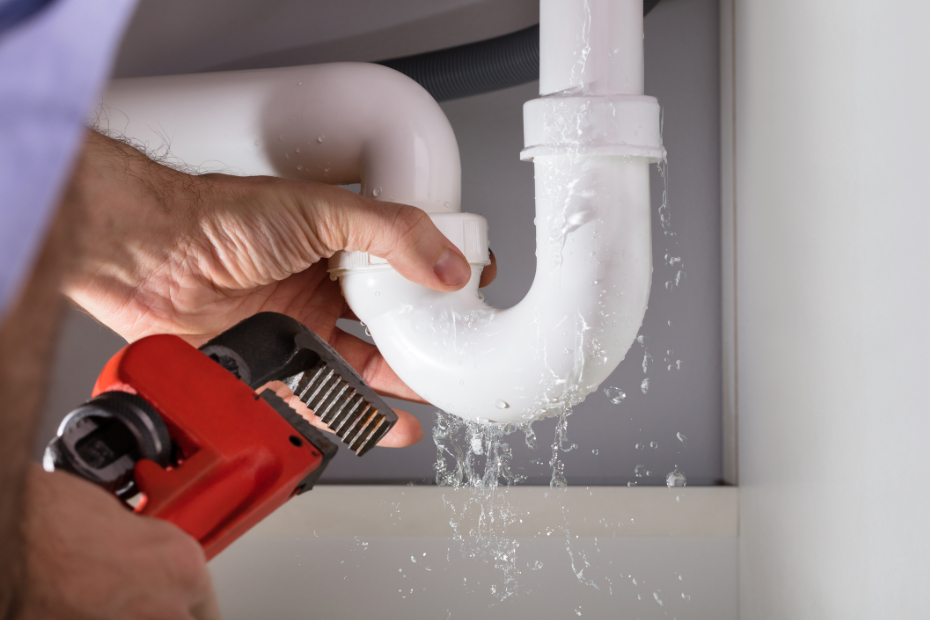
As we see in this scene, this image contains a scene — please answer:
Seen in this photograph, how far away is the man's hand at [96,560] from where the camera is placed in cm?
23

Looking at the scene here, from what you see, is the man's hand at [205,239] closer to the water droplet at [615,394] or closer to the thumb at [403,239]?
the thumb at [403,239]

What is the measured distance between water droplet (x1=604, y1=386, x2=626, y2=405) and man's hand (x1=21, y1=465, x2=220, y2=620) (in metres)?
0.61

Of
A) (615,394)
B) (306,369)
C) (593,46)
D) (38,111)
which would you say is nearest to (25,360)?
(38,111)

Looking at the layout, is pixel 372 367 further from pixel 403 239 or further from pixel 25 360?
pixel 25 360

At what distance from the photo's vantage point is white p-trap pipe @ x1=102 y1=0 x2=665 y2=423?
0.46m

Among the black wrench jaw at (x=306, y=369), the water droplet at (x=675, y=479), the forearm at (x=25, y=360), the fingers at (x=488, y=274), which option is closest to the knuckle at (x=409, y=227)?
the black wrench jaw at (x=306, y=369)

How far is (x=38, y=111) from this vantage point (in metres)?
0.15

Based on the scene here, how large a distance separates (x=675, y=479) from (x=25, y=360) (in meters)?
0.77

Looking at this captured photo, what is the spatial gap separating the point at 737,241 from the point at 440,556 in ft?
1.69

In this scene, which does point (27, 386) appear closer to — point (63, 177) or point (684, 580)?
point (63, 177)

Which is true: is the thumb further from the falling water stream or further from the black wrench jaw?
the falling water stream

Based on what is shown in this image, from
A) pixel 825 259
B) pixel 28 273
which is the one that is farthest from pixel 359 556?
pixel 28 273

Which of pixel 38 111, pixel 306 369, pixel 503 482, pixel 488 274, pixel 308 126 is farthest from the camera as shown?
pixel 503 482

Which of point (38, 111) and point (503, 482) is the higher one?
point (38, 111)
